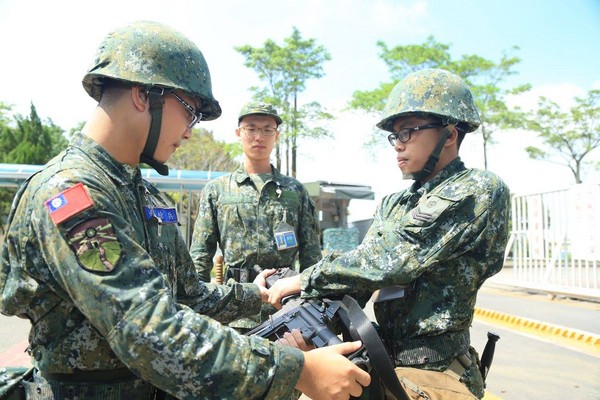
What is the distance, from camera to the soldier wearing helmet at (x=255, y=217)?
3469mm

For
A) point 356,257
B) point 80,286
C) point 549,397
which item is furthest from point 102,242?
point 549,397

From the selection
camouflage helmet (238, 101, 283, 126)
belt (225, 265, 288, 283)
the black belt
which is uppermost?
camouflage helmet (238, 101, 283, 126)

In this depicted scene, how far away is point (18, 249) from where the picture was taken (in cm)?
141

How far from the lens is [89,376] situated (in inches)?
58.6

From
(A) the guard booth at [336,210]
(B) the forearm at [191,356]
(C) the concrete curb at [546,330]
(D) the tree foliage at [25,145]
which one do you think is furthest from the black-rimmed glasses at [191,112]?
(D) the tree foliage at [25,145]

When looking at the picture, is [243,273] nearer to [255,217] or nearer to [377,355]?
[255,217]

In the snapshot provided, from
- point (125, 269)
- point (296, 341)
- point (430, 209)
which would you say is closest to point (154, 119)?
point (125, 269)

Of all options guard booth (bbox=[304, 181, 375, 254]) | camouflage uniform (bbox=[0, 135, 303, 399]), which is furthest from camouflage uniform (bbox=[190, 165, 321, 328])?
guard booth (bbox=[304, 181, 375, 254])

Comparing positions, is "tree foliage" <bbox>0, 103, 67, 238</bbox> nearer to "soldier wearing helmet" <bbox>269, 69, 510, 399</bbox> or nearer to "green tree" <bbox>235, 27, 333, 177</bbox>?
"green tree" <bbox>235, 27, 333, 177</bbox>

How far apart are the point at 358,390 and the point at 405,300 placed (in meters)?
0.75

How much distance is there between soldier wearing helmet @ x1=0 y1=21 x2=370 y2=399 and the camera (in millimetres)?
1273

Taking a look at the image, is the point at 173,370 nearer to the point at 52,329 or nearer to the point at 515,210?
the point at 52,329

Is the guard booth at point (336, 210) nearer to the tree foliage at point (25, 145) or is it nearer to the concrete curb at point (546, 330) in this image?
the concrete curb at point (546, 330)

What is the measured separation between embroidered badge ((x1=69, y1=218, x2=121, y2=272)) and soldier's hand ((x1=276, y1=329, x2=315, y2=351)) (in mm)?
675
